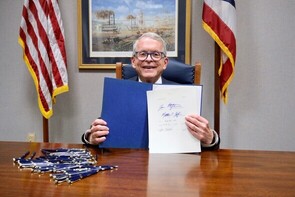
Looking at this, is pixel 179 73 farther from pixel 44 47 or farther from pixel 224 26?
pixel 44 47

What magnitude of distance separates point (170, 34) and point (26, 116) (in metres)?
1.45

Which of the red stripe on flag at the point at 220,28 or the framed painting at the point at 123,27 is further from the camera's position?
the framed painting at the point at 123,27

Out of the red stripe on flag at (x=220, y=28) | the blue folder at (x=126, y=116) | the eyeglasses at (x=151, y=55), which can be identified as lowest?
the blue folder at (x=126, y=116)

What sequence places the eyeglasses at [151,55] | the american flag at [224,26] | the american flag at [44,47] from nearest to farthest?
the eyeglasses at [151,55] < the american flag at [224,26] < the american flag at [44,47]

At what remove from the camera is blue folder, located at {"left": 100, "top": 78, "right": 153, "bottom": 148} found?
3.68 ft

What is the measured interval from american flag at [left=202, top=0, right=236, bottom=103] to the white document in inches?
45.0

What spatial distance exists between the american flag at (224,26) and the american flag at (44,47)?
112 centimetres

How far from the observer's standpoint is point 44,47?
231 centimetres

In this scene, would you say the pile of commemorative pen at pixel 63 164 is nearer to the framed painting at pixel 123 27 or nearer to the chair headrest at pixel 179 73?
the chair headrest at pixel 179 73

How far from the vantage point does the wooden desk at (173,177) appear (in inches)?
27.6

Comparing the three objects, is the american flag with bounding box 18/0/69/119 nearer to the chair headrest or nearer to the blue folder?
the chair headrest

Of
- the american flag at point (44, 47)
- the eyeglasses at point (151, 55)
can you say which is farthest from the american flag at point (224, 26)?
the american flag at point (44, 47)

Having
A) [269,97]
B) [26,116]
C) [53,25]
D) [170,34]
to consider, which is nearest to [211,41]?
[170,34]

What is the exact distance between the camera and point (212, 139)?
3.76ft
